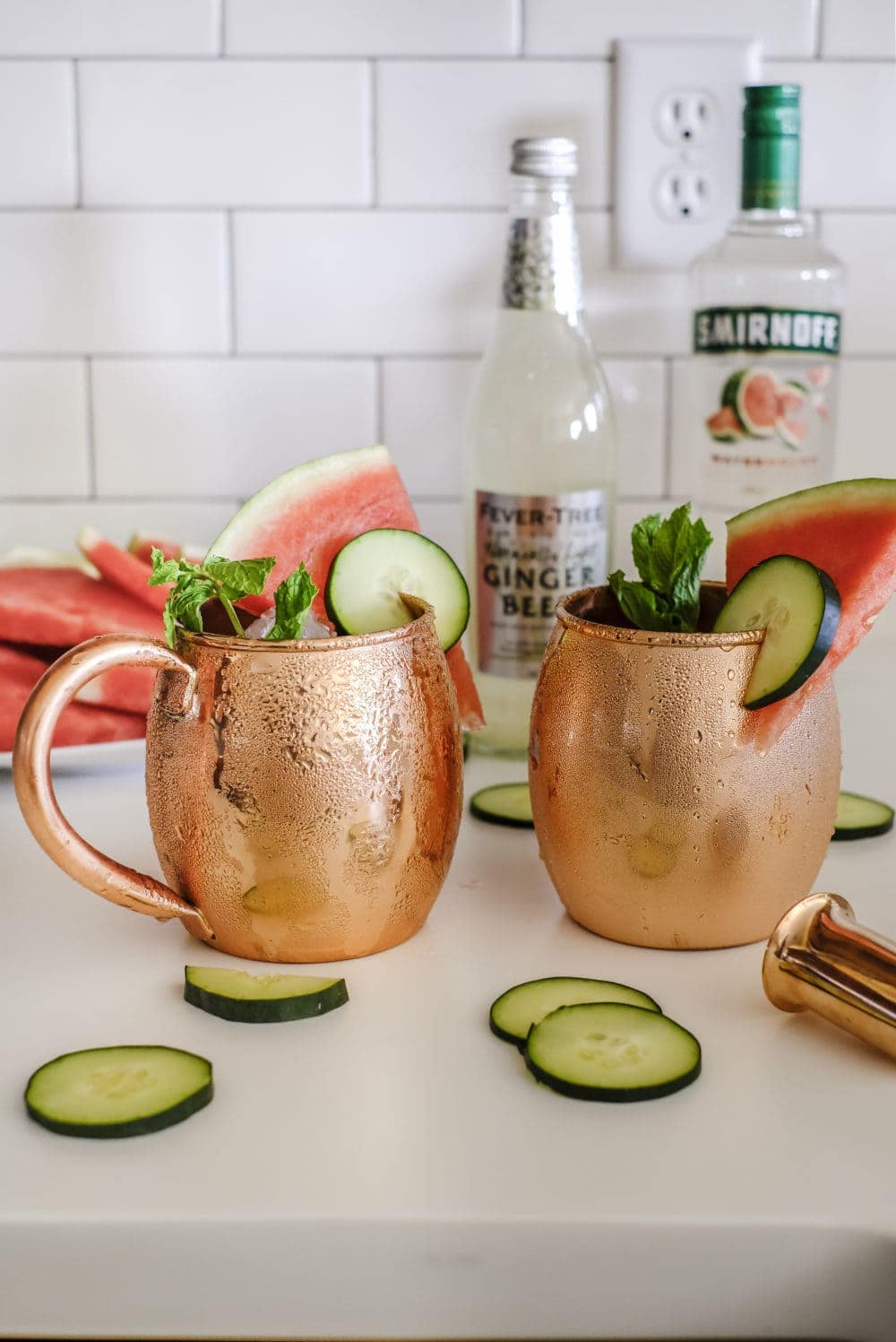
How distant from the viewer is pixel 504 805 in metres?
0.79

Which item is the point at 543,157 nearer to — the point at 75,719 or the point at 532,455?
the point at 532,455

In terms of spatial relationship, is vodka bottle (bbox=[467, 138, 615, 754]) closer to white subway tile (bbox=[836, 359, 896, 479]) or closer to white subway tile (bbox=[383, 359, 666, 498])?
white subway tile (bbox=[383, 359, 666, 498])

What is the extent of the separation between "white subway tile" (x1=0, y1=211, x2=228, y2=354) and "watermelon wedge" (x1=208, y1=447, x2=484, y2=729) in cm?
42

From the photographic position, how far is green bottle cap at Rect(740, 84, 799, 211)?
885 millimetres

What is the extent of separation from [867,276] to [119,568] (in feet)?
1.93

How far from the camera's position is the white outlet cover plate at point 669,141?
1012mm

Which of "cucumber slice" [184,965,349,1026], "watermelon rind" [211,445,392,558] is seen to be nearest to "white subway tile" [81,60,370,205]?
"watermelon rind" [211,445,392,558]

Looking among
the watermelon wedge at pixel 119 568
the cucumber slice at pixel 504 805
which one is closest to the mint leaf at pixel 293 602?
the cucumber slice at pixel 504 805

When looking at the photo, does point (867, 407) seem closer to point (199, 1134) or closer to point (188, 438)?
point (188, 438)

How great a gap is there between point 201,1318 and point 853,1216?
0.66 feet

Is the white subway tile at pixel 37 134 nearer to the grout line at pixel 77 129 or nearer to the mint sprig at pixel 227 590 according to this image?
the grout line at pixel 77 129

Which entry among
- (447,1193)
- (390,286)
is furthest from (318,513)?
(390,286)

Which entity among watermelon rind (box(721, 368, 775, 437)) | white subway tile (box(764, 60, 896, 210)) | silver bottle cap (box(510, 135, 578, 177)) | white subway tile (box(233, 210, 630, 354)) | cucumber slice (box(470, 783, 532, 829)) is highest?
white subway tile (box(764, 60, 896, 210))

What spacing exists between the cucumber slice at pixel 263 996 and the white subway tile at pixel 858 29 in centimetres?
79
